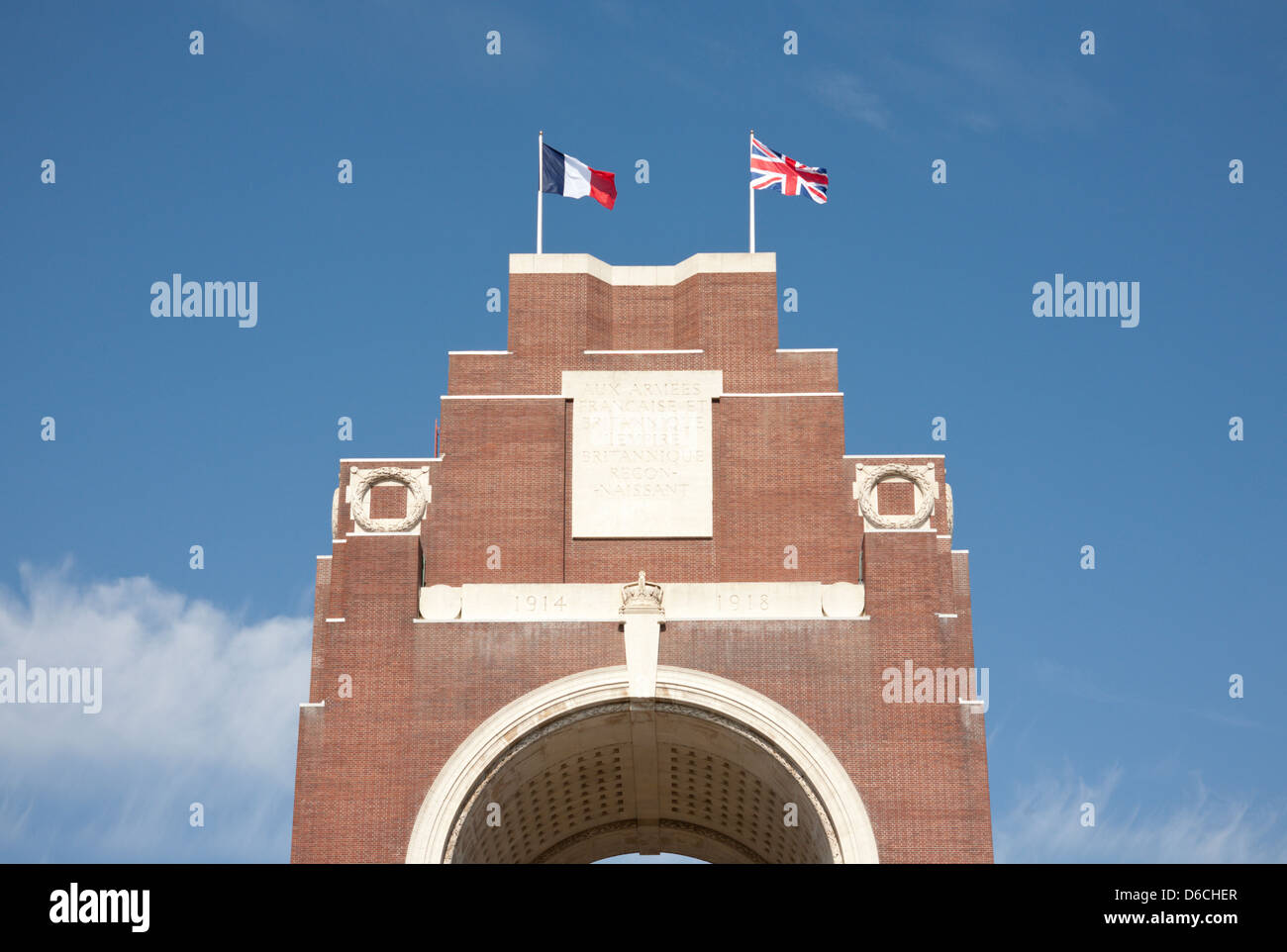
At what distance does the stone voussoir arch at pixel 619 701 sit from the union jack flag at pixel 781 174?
15.1 metres

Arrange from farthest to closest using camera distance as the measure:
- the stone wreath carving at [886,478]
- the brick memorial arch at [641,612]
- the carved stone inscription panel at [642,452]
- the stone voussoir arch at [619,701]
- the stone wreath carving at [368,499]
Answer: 1. the carved stone inscription panel at [642,452]
2. the stone wreath carving at [368,499]
3. the stone wreath carving at [886,478]
4. the brick memorial arch at [641,612]
5. the stone voussoir arch at [619,701]

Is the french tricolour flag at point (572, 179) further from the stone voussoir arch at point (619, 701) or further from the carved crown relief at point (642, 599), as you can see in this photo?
the stone voussoir arch at point (619, 701)

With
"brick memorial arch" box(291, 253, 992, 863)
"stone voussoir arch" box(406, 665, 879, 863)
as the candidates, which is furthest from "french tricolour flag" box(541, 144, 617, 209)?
"stone voussoir arch" box(406, 665, 879, 863)

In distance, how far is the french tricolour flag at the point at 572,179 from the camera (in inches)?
2280

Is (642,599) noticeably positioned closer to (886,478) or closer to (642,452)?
(642,452)

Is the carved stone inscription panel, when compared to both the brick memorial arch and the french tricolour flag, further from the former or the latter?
the french tricolour flag

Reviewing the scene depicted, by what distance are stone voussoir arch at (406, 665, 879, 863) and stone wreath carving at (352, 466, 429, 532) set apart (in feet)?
20.9

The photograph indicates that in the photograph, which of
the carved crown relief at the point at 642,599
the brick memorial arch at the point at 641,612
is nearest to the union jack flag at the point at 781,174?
the brick memorial arch at the point at 641,612

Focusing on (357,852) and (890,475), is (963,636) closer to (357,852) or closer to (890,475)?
(890,475)

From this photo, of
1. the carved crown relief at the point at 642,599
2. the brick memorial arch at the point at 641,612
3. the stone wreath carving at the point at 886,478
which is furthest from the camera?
the stone wreath carving at the point at 886,478

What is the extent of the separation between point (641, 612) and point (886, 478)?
7.96 m

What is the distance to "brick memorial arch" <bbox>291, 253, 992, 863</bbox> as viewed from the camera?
50.6m

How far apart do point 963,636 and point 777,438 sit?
7.66 metres
